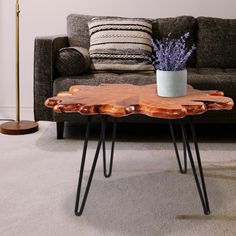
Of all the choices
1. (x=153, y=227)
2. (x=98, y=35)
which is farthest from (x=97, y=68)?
(x=153, y=227)

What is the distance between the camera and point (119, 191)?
1.98 meters

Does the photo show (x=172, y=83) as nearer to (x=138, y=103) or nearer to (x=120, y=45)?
(x=138, y=103)

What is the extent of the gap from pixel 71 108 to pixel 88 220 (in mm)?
A: 427

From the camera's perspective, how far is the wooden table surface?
1561mm

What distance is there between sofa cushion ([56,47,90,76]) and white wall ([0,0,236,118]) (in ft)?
2.65

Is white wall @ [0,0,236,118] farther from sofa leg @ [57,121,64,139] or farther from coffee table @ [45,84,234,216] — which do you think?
coffee table @ [45,84,234,216]

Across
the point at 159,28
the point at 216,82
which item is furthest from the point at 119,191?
the point at 159,28

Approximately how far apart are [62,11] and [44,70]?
0.91 metres

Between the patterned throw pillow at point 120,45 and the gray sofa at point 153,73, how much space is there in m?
0.08

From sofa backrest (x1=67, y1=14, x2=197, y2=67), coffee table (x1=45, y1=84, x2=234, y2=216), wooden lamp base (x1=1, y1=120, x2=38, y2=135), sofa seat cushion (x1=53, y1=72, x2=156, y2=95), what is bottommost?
wooden lamp base (x1=1, y1=120, x2=38, y2=135)

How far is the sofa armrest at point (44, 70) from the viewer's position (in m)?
2.78

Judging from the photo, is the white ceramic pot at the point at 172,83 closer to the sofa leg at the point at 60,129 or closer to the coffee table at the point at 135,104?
the coffee table at the point at 135,104

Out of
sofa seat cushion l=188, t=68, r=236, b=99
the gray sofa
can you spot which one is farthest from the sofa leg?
sofa seat cushion l=188, t=68, r=236, b=99

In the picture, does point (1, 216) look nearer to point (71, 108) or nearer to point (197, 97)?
point (71, 108)
